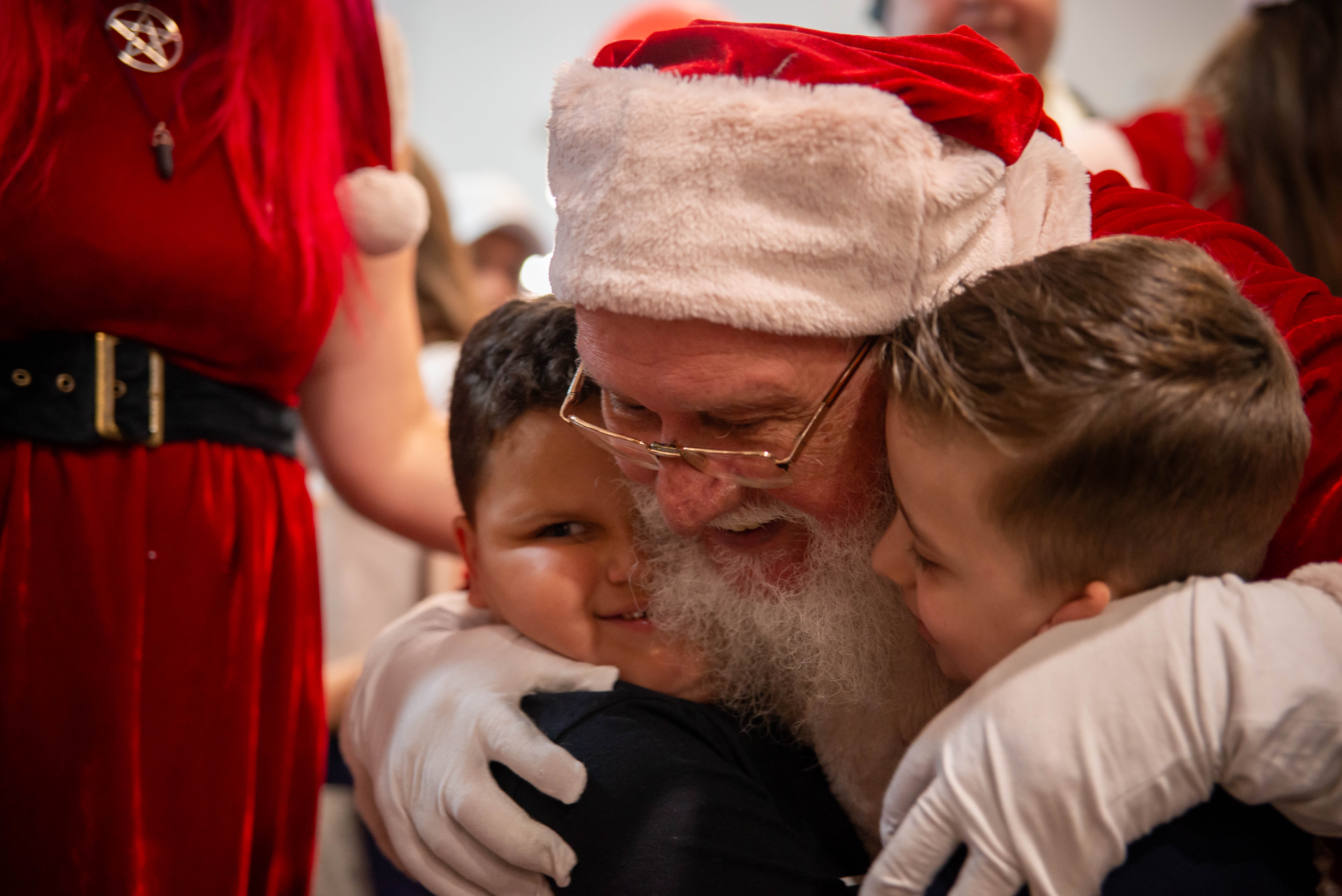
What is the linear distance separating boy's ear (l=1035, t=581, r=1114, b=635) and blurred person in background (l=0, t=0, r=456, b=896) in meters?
0.84

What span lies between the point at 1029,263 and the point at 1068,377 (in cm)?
12

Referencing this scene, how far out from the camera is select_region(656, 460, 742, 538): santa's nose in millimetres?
936

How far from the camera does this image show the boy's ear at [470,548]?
1.16m

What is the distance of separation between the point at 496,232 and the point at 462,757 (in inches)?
123

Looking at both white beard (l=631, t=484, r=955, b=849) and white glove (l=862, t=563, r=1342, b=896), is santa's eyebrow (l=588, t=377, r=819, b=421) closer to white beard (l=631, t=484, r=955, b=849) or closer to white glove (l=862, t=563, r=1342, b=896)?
white beard (l=631, t=484, r=955, b=849)

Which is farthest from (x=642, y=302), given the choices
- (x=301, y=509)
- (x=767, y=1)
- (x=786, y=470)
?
(x=767, y=1)

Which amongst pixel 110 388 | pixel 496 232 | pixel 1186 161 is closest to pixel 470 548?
pixel 110 388

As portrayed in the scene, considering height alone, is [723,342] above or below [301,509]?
above

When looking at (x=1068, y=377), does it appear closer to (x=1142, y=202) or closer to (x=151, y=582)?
(x=1142, y=202)

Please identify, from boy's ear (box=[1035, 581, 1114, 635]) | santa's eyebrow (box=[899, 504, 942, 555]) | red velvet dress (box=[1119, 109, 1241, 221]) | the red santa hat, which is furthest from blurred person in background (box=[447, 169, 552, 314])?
boy's ear (box=[1035, 581, 1114, 635])

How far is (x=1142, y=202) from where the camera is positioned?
999 millimetres

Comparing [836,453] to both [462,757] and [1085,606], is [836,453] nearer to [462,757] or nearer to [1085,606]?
[1085,606]

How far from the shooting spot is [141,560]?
1.08 meters

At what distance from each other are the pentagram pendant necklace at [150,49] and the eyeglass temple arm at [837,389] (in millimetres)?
728
